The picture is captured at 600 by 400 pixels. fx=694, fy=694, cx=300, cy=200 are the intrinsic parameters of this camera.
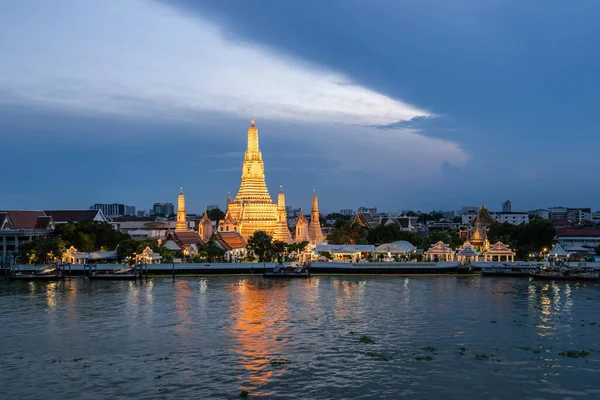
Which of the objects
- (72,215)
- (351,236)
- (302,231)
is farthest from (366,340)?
(72,215)

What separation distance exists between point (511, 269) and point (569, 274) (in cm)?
578

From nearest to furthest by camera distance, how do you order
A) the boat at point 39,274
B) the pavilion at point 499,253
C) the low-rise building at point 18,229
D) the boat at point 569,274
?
the boat at point 569,274, the boat at point 39,274, the pavilion at point 499,253, the low-rise building at point 18,229

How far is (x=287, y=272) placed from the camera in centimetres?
6134

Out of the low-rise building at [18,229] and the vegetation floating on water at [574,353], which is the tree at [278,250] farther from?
the vegetation floating on water at [574,353]

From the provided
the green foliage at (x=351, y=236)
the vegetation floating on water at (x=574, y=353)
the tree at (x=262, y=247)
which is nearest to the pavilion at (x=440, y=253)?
the green foliage at (x=351, y=236)

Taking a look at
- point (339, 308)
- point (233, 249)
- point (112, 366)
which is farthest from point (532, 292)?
point (233, 249)

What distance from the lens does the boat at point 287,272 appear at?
200ft

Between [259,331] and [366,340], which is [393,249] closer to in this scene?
[259,331]

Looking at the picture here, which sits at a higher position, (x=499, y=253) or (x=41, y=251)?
(x=41, y=251)

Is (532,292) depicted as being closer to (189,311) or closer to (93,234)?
(189,311)

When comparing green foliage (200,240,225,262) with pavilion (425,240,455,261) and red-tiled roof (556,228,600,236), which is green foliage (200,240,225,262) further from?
red-tiled roof (556,228,600,236)

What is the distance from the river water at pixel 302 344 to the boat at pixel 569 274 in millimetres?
7841

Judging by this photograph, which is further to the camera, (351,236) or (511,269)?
(351,236)

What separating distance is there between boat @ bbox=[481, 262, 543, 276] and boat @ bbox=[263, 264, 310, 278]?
1588cm
